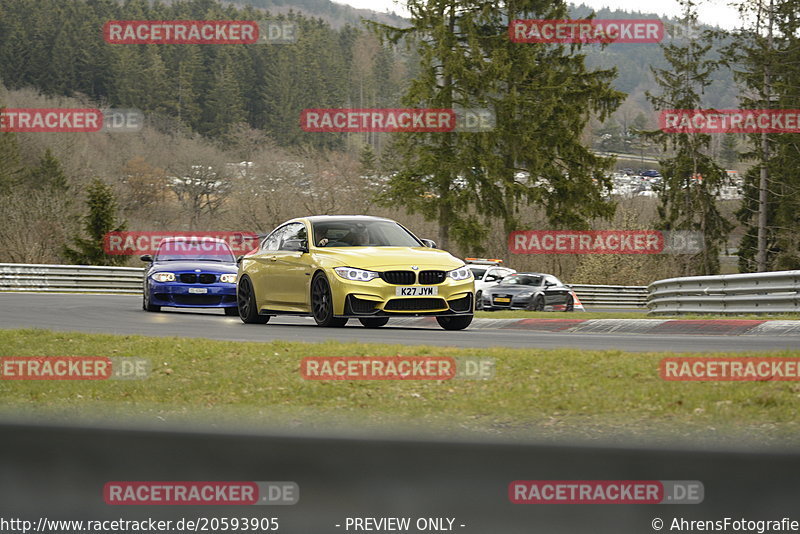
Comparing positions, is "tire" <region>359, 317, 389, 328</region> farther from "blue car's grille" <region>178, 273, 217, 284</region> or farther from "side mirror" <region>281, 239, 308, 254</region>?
"blue car's grille" <region>178, 273, 217, 284</region>

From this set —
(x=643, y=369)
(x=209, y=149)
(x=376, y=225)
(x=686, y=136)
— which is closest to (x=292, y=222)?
(x=376, y=225)

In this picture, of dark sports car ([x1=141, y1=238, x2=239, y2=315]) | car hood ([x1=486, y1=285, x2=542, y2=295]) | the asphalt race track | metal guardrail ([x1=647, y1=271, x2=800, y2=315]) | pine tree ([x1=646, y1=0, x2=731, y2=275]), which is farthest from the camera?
pine tree ([x1=646, y1=0, x2=731, y2=275])

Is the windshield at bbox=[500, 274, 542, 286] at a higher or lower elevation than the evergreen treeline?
lower

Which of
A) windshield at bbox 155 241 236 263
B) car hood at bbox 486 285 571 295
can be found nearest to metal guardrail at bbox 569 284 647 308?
car hood at bbox 486 285 571 295

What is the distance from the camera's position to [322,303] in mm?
14492

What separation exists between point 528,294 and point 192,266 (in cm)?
1273

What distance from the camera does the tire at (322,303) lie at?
1425cm

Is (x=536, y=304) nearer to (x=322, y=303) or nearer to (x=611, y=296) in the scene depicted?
(x=322, y=303)

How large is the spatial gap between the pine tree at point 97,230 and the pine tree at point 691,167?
2922cm

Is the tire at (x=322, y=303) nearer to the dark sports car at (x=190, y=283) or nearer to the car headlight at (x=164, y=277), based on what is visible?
the dark sports car at (x=190, y=283)

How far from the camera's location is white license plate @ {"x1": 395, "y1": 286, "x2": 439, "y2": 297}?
45.5 feet

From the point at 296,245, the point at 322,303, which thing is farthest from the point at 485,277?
the point at 322,303

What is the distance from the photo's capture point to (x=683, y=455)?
3924 mm

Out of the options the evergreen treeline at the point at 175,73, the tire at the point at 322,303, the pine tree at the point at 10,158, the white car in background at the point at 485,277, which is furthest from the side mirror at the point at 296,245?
the evergreen treeline at the point at 175,73
